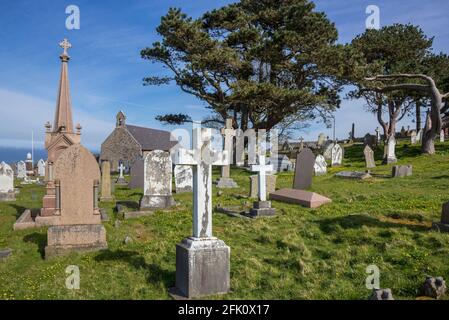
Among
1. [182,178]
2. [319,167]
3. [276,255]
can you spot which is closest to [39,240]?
[276,255]

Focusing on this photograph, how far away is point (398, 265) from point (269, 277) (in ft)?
7.03

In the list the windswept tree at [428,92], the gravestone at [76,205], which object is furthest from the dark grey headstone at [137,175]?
the windswept tree at [428,92]

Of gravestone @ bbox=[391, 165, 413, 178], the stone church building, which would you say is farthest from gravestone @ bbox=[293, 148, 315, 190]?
the stone church building

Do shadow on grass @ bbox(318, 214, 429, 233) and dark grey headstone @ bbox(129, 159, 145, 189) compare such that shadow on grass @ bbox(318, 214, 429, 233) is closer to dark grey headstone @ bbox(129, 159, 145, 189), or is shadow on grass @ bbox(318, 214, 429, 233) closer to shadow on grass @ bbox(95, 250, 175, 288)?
shadow on grass @ bbox(95, 250, 175, 288)

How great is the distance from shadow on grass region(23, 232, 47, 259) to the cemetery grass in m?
0.02

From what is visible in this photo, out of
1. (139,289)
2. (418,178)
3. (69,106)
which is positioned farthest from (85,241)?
(418,178)

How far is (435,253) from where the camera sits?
6.29 meters

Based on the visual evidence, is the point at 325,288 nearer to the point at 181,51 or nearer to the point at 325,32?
the point at 325,32

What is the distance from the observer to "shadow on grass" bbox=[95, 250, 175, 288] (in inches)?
231

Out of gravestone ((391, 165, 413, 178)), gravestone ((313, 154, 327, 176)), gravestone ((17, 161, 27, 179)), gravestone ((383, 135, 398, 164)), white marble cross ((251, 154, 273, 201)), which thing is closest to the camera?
white marble cross ((251, 154, 273, 201))

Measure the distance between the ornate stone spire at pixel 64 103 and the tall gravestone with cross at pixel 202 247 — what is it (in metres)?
9.77

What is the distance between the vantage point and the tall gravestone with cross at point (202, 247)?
5.25m

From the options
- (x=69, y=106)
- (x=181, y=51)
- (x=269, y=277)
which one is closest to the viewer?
(x=269, y=277)

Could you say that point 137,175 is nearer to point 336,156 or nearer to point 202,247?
point 202,247
